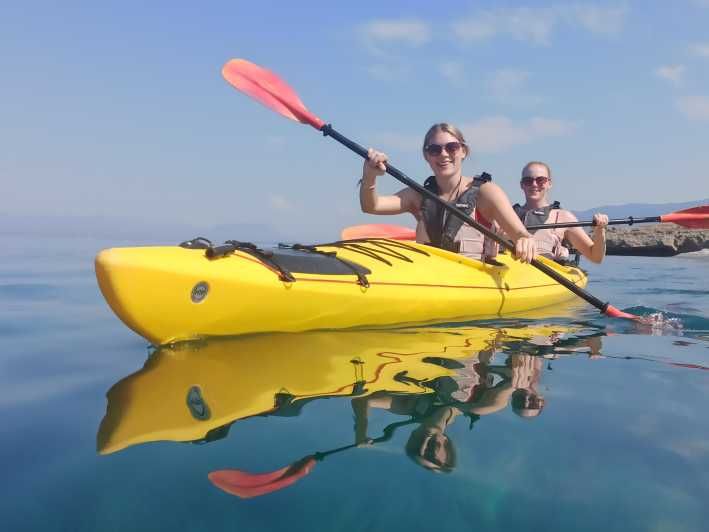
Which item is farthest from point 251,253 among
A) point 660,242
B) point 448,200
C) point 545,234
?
point 660,242

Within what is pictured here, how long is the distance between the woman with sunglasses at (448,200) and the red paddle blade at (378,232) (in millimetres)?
A: 1141

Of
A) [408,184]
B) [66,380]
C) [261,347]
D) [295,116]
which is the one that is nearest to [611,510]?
[261,347]

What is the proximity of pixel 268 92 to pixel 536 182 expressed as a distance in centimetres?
348

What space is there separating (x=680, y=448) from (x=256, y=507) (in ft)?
4.41

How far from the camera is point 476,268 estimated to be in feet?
14.5

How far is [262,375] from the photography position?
244 cm

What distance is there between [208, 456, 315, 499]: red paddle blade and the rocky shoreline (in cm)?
1768

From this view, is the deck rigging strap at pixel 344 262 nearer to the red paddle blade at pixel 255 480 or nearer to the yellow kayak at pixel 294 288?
the yellow kayak at pixel 294 288

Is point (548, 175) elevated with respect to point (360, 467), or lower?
elevated

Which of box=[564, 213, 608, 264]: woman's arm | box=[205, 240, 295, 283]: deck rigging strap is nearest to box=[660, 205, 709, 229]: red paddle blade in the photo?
box=[564, 213, 608, 264]: woman's arm

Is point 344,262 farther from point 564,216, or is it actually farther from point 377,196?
point 564,216

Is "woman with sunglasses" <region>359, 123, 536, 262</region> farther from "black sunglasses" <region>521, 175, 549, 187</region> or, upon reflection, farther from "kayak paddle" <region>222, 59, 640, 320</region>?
"black sunglasses" <region>521, 175, 549, 187</region>

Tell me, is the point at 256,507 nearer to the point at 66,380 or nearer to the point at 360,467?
the point at 360,467

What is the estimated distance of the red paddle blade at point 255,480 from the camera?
1.39 m
